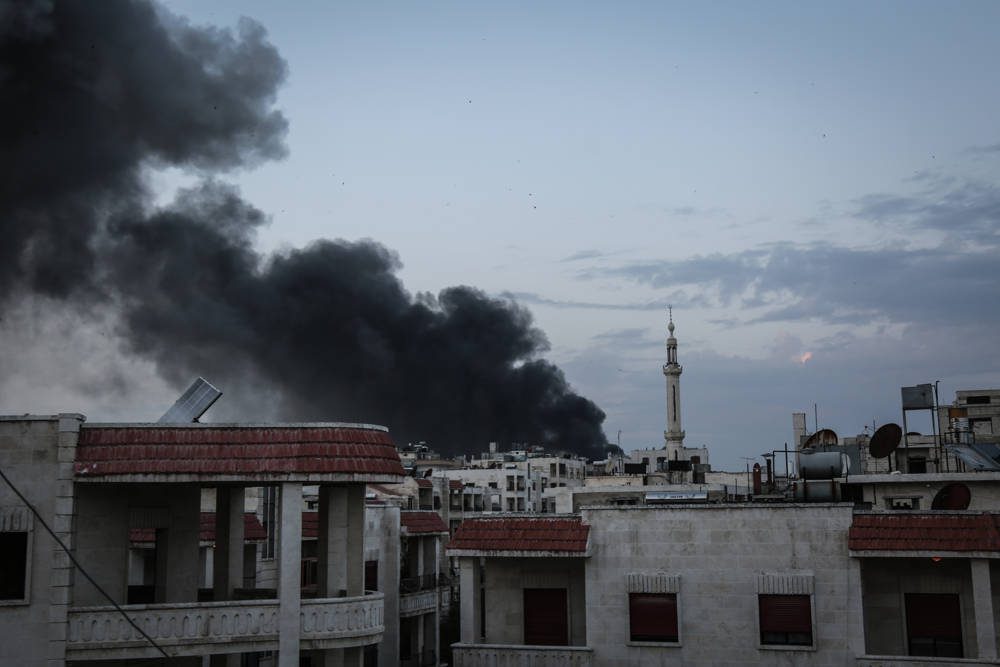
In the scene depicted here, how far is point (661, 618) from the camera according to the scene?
1337 inches

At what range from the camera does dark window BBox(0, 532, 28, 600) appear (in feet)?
88.7

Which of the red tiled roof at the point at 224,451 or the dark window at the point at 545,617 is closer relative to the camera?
the red tiled roof at the point at 224,451

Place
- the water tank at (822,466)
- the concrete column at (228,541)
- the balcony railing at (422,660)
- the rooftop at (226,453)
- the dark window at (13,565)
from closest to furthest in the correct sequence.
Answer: the dark window at (13,565) → the rooftop at (226,453) → the concrete column at (228,541) → the water tank at (822,466) → the balcony railing at (422,660)

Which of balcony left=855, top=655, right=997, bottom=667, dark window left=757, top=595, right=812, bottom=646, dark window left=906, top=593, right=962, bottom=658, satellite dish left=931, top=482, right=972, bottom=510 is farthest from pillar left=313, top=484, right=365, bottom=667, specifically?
satellite dish left=931, top=482, right=972, bottom=510

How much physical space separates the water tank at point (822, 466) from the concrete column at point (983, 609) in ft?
21.4

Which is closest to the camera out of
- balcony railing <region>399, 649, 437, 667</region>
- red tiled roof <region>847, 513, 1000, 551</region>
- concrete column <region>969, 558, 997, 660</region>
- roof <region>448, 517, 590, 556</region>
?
concrete column <region>969, 558, 997, 660</region>

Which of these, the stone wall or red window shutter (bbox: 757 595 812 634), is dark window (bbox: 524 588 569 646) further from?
red window shutter (bbox: 757 595 812 634)

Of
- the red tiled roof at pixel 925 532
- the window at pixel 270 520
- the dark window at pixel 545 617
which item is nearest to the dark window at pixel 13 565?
the dark window at pixel 545 617

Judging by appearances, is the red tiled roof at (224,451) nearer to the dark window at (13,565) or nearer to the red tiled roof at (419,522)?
the dark window at (13,565)

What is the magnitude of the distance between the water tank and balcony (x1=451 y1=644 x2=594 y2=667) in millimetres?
10350

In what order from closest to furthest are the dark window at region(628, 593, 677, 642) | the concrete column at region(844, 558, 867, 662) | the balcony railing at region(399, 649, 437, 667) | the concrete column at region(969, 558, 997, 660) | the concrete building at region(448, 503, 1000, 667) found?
1. the concrete column at region(969, 558, 997, 660)
2. the concrete building at region(448, 503, 1000, 667)
3. the concrete column at region(844, 558, 867, 662)
4. the dark window at region(628, 593, 677, 642)
5. the balcony railing at region(399, 649, 437, 667)

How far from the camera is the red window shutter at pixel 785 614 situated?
32688 millimetres

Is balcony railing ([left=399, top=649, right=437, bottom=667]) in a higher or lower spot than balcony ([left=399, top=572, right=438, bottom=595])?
lower

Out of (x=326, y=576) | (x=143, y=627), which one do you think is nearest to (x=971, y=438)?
A: (x=326, y=576)
